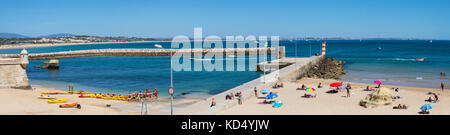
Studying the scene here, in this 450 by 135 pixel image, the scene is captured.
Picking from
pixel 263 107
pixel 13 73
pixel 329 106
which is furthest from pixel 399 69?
pixel 13 73

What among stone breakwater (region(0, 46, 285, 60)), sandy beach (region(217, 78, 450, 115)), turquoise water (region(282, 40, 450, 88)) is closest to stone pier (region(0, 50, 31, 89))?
sandy beach (region(217, 78, 450, 115))

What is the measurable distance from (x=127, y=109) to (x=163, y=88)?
1005 cm

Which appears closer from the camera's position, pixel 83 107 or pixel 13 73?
pixel 83 107

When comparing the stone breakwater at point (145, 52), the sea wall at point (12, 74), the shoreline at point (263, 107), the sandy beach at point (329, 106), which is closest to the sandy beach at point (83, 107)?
the shoreline at point (263, 107)

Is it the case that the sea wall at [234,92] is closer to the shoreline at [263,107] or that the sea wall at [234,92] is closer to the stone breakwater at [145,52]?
the shoreline at [263,107]

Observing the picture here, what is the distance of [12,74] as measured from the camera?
25.0 m

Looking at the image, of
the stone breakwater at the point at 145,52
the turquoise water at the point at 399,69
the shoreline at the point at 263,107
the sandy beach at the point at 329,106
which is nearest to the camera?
the sandy beach at the point at 329,106

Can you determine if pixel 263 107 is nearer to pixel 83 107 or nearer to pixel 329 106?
pixel 329 106

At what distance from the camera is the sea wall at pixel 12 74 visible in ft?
80.5

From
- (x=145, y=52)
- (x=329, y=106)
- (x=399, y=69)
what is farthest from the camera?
(x=145, y=52)

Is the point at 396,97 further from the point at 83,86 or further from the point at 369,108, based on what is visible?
the point at 83,86

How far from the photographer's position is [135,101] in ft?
72.9
